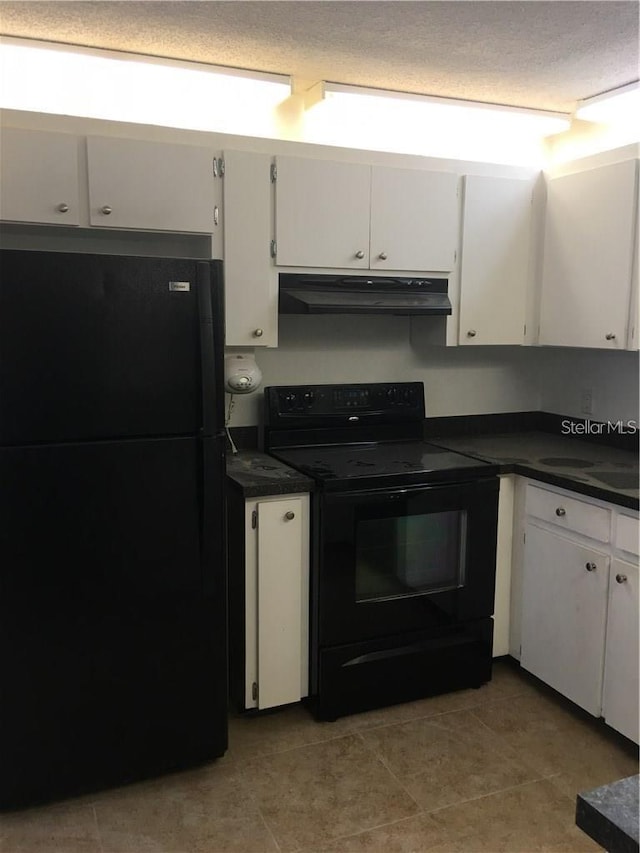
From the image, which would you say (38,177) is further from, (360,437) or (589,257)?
(589,257)

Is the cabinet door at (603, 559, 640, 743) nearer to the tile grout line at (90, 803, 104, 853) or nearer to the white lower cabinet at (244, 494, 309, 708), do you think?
the white lower cabinet at (244, 494, 309, 708)

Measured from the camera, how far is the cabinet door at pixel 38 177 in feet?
7.95

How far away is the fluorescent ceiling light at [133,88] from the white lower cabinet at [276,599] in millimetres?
1470

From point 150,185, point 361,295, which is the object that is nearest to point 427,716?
point 361,295

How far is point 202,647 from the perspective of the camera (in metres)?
2.41

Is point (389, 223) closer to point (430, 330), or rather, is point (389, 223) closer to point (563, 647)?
point (430, 330)

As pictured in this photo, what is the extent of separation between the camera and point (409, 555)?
284cm

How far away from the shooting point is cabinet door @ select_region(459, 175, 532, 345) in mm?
3139

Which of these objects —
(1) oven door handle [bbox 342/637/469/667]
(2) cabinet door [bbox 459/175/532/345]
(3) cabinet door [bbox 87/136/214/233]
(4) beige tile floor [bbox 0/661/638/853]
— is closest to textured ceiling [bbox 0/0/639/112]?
(3) cabinet door [bbox 87/136/214/233]

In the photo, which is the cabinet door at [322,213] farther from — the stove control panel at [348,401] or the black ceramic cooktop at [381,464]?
the black ceramic cooktop at [381,464]


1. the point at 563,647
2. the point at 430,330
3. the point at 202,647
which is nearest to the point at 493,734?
the point at 563,647

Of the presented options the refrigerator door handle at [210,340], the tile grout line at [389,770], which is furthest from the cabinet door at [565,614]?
the refrigerator door handle at [210,340]

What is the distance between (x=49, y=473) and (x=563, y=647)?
1.94m

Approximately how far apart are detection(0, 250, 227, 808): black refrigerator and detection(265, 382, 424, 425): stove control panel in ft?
2.60
